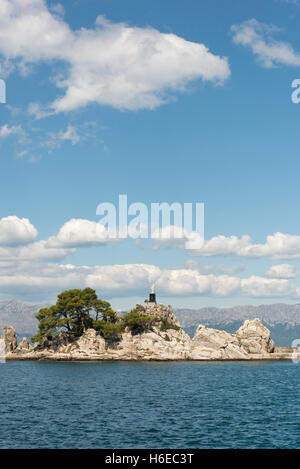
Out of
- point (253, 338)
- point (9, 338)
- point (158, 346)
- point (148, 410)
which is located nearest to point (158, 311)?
point (158, 346)

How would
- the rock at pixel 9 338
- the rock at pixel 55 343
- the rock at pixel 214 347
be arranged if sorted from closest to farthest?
the rock at pixel 214 347, the rock at pixel 55 343, the rock at pixel 9 338

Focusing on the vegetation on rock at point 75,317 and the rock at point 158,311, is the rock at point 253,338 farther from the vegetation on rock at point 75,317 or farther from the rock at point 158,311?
the vegetation on rock at point 75,317

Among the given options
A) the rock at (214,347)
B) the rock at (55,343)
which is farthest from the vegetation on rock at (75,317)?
the rock at (214,347)

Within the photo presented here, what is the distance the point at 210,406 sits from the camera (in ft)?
204

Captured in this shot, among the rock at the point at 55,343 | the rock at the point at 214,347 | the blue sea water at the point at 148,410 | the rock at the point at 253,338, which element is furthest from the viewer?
the rock at the point at 253,338

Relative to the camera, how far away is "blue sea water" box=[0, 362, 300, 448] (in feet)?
142

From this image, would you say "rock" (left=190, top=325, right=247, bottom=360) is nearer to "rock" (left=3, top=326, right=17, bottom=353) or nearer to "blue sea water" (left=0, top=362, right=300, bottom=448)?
"blue sea water" (left=0, top=362, right=300, bottom=448)

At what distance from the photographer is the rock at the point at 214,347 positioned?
141250 millimetres

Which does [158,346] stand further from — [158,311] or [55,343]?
[55,343]

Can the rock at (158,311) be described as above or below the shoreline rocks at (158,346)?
above

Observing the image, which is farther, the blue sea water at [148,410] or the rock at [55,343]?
the rock at [55,343]

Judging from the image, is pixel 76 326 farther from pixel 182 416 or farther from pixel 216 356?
pixel 182 416

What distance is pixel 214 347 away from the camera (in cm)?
14250
